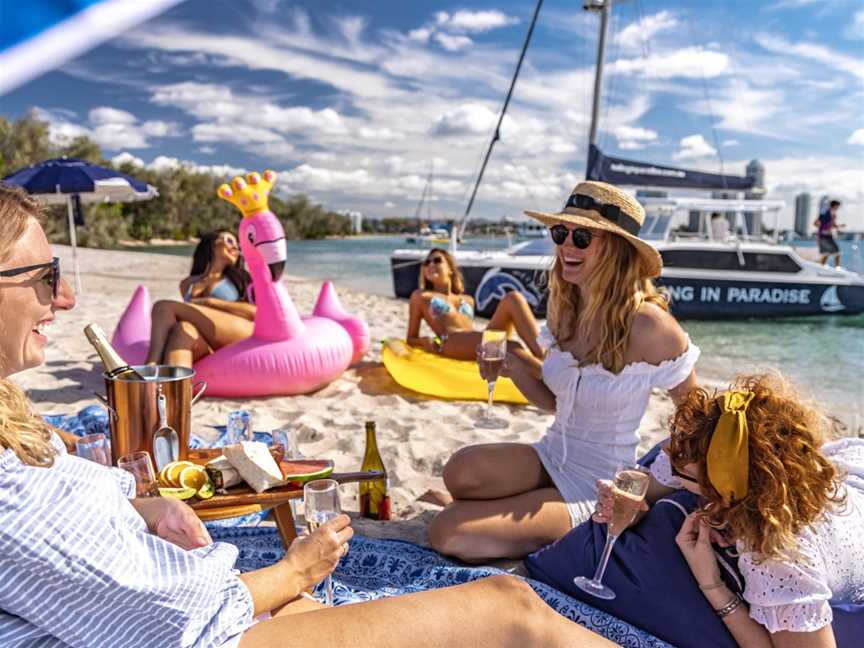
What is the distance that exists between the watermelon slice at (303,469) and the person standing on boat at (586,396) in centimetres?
65

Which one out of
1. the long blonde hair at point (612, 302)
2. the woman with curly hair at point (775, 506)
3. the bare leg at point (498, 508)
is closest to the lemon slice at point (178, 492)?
the bare leg at point (498, 508)

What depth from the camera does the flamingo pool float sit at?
470cm

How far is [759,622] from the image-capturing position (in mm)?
1711

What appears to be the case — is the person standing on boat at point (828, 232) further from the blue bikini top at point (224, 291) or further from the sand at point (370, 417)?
the blue bikini top at point (224, 291)

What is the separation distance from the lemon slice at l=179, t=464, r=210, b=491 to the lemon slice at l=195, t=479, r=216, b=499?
0.01 meters

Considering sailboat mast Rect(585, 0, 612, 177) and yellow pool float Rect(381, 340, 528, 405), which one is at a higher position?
sailboat mast Rect(585, 0, 612, 177)

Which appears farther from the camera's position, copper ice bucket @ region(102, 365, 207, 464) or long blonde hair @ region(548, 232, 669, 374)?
long blonde hair @ region(548, 232, 669, 374)

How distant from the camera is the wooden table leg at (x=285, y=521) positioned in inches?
95.1

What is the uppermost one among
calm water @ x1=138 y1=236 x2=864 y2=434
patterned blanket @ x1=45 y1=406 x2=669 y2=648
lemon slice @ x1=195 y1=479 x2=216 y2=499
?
lemon slice @ x1=195 y1=479 x2=216 y2=499

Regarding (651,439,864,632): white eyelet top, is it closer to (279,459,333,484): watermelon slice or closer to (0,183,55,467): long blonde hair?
(279,459,333,484): watermelon slice

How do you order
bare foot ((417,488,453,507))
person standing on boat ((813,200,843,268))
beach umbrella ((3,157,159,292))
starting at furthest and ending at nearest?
person standing on boat ((813,200,843,268)), beach umbrella ((3,157,159,292)), bare foot ((417,488,453,507))

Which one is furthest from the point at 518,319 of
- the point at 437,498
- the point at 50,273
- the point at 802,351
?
the point at 802,351

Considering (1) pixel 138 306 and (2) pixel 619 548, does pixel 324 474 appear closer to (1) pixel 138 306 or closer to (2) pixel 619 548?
(2) pixel 619 548

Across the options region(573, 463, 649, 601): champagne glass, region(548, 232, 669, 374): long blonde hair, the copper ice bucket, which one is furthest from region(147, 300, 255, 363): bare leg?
region(573, 463, 649, 601): champagne glass
